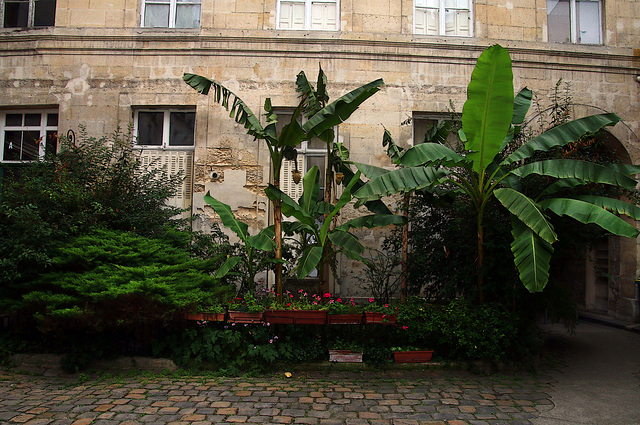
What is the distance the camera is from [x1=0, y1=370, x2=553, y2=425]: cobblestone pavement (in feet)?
15.7

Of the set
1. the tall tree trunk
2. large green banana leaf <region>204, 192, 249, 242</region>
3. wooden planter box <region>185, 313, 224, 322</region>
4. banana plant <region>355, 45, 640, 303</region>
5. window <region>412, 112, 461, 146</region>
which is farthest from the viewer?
window <region>412, 112, 461, 146</region>

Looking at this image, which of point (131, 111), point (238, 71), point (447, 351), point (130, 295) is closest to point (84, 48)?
point (131, 111)

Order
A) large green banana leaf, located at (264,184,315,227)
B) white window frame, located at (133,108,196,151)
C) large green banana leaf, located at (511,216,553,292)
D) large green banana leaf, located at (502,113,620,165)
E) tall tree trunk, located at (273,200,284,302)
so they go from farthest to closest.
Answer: white window frame, located at (133,108,196,151) → tall tree trunk, located at (273,200,284,302) → large green banana leaf, located at (264,184,315,227) → large green banana leaf, located at (502,113,620,165) → large green banana leaf, located at (511,216,553,292)

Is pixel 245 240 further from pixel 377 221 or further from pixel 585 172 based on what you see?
pixel 585 172

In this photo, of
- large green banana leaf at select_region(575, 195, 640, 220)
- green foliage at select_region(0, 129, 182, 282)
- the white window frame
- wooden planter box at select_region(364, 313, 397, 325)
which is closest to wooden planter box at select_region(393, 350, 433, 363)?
wooden planter box at select_region(364, 313, 397, 325)

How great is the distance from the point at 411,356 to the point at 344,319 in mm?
1128

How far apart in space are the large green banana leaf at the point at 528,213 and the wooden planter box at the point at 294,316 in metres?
3.01

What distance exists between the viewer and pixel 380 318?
657cm

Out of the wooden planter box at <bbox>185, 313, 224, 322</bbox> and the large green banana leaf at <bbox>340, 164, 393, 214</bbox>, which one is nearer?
the wooden planter box at <bbox>185, 313, 224, 322</bbox>

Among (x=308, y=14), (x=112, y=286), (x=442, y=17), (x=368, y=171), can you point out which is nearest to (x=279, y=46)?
(x=308, y=14)

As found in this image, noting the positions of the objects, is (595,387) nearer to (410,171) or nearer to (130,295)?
(410,171)

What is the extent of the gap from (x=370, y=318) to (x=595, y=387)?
318cm

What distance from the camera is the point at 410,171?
250 inches

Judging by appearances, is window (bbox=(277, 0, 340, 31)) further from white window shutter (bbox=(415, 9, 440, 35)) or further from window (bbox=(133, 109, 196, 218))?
window (bbox=(133, 109, 196, 218))
